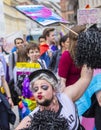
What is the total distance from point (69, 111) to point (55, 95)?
0.13m

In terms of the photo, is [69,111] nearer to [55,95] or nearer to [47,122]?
[55,95]

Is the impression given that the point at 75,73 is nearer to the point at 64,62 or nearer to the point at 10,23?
the point at 64,62

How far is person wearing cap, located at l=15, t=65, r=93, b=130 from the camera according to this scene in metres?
3.19

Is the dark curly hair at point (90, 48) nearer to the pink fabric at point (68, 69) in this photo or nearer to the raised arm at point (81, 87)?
the raised arm at point (81, 87)

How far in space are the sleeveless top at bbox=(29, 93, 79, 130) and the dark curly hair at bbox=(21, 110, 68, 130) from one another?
1.02 feet

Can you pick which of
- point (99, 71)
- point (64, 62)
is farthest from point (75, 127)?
point (64, 62)

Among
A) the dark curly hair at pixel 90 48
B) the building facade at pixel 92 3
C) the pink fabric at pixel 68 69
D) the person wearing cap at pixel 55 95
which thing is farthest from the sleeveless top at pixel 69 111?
the building facade at pixel 92 3

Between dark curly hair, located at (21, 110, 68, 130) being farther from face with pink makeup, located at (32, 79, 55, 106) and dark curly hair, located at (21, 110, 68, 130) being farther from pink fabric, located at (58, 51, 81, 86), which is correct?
pink fabric, located at (58, 51, 81, 86)

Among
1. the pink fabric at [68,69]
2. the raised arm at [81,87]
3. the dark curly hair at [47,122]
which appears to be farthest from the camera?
the pink fabric at [68,69]

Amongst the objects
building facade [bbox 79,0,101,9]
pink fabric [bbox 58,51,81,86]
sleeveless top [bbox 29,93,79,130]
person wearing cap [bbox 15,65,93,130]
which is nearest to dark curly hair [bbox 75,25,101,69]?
person wearing cap [bbox 15,65,93,130]

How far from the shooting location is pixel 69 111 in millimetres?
3285

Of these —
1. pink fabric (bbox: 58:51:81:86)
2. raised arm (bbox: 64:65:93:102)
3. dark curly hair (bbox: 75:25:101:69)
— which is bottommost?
pink fabric (bbox: 58:51:81:86)

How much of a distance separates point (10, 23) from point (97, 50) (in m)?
52.4

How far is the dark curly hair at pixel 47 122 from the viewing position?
2.82 metres
